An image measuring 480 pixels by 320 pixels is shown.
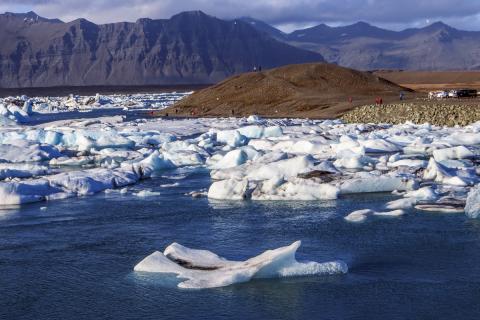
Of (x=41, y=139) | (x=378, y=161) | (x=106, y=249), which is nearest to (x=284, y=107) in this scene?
(x=41, y=139)

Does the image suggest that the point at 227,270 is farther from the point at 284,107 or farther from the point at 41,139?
the point at 284,107

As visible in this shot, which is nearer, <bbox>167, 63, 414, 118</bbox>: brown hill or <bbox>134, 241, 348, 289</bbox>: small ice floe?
<bbox>134, 241, 348, 289</bbox>: small ice floe

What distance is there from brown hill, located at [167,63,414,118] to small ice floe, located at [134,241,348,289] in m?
35.9

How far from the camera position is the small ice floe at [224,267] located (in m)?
8.84

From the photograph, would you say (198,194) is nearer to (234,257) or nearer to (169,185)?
(169,185)

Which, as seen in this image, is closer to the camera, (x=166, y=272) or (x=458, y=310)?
(x=458, y=310)

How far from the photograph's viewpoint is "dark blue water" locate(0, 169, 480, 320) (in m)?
8.13

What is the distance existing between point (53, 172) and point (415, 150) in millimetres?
11283

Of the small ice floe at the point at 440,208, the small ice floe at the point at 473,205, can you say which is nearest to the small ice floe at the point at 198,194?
the small ice floe at the point at 440,208

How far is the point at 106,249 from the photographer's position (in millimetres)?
10984

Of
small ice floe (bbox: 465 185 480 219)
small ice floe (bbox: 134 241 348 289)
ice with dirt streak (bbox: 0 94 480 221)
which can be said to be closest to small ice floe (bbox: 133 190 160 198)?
ice with dirt streak (bbox: 0 94 480 221)

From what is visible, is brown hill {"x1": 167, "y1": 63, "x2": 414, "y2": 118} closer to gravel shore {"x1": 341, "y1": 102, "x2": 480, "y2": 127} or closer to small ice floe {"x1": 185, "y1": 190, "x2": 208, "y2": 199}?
gravel shore {"x1": 341, "y1": 102, "x2": 480, "y2": 127}

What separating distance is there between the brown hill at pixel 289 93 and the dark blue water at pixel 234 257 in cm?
3249

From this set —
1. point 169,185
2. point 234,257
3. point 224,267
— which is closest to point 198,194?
Result: point 169,185
